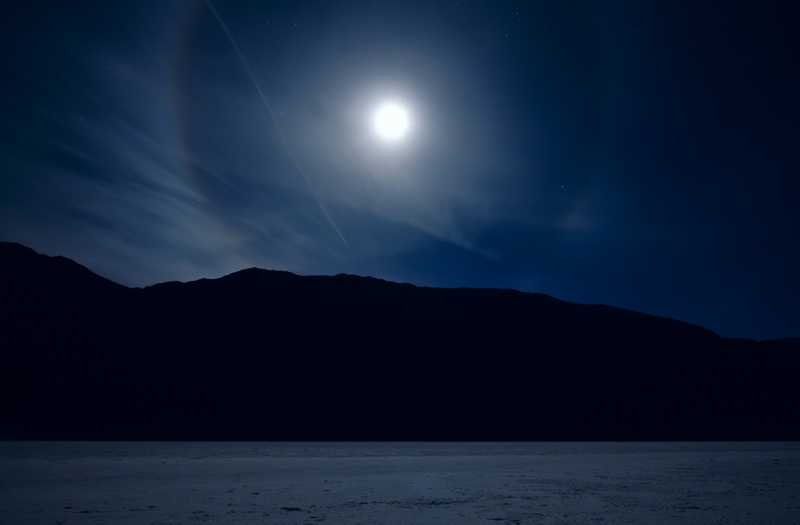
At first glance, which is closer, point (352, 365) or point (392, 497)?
point (392, 497)

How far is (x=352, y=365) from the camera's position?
90.7 m

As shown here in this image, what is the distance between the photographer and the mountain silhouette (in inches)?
2918

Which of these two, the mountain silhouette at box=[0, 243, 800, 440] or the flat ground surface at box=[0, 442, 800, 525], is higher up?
the mountain silhouette at box=[0, 243, 800, 440]

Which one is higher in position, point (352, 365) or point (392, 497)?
point (352, 365)

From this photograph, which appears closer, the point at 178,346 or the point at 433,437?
the point at 433,437

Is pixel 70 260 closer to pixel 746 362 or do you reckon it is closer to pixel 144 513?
pixel 144 513

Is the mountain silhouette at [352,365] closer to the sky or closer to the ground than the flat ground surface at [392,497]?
closer to the sky

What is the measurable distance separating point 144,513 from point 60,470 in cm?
1252

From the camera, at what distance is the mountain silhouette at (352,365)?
7412 centimetres

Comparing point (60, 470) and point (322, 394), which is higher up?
point (322, 394)

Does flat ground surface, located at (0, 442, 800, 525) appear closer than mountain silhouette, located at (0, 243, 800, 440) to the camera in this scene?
Yes

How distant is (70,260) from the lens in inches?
3617

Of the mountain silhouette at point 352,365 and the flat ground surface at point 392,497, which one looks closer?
the flat ground surface at point 392,497

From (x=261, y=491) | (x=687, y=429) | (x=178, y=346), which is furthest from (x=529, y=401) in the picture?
(x=261, y=491)
